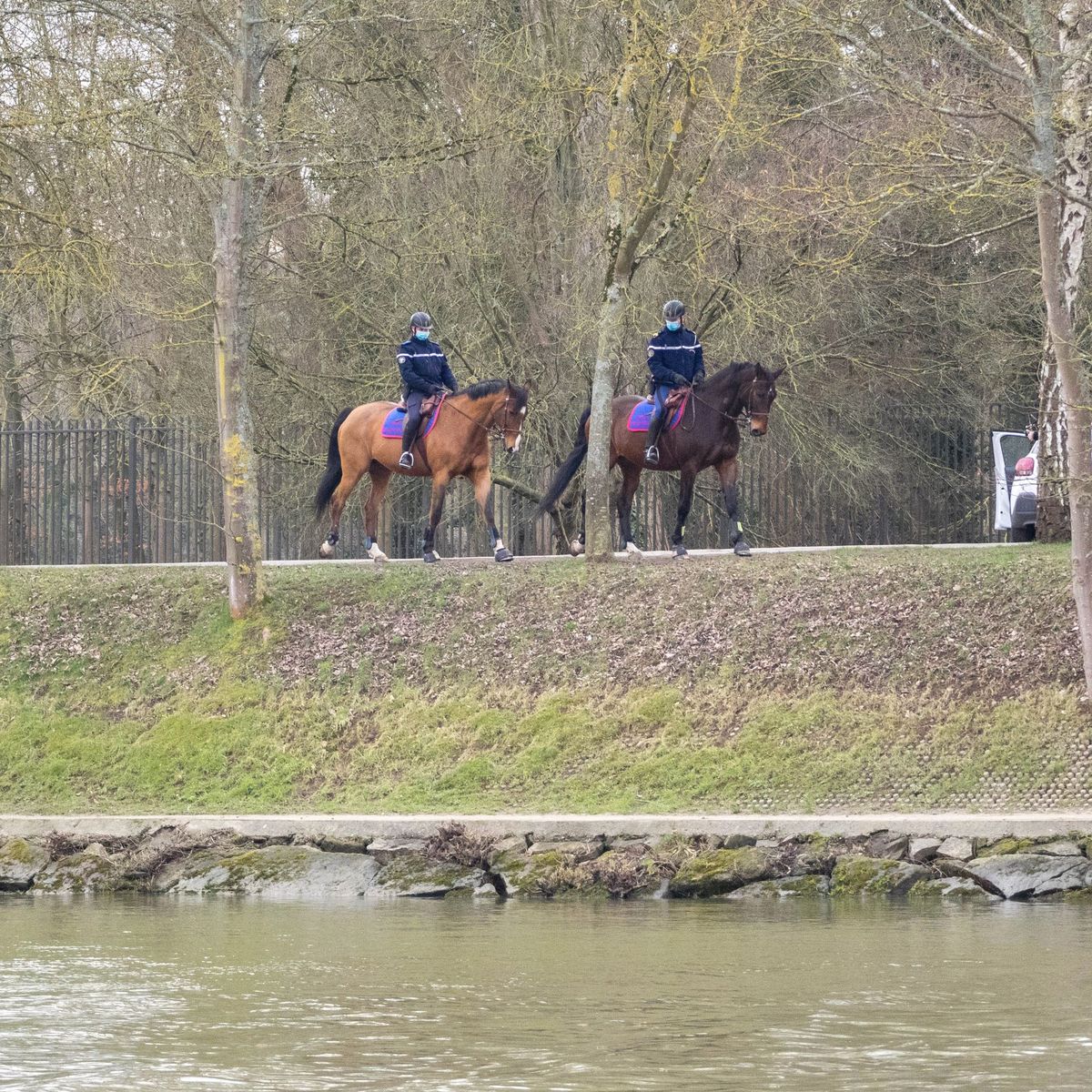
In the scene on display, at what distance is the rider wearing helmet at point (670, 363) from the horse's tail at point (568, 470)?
2.82ft

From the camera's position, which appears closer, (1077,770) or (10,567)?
(1077,770)

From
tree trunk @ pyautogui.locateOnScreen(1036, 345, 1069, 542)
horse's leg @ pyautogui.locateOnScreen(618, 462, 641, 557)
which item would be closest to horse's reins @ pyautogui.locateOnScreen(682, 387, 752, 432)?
horse's leg @ pyautogui.locateOnScreen(618, 462, 641, 557)

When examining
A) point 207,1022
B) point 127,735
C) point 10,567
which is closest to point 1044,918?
point 207,1022

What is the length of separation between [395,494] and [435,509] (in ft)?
15.0

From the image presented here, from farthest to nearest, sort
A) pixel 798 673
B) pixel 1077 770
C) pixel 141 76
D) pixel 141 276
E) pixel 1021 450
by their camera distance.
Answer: pixel 141 276 < pixel 1021 450 < pixel 141 76 < pixel 798 673 < pixel 1077 770

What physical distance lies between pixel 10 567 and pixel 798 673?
1069 centimetres

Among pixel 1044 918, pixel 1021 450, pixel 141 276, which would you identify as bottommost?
pixel 1044 918

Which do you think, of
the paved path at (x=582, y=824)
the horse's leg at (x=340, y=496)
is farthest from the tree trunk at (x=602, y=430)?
the paved path at (x=582, y=824)

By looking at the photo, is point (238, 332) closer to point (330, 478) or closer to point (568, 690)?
point (330, 478)

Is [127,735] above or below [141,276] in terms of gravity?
below

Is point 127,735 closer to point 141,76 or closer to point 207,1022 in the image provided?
point 141,76

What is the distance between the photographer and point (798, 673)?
1967 centimetres

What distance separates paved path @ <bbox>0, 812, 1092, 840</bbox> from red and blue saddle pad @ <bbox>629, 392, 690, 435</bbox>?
6424 mm

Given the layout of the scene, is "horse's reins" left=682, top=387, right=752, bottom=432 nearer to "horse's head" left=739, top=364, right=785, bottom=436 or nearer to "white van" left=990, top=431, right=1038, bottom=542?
"horse's head" left=739, top=364, right=785, bottom=436
